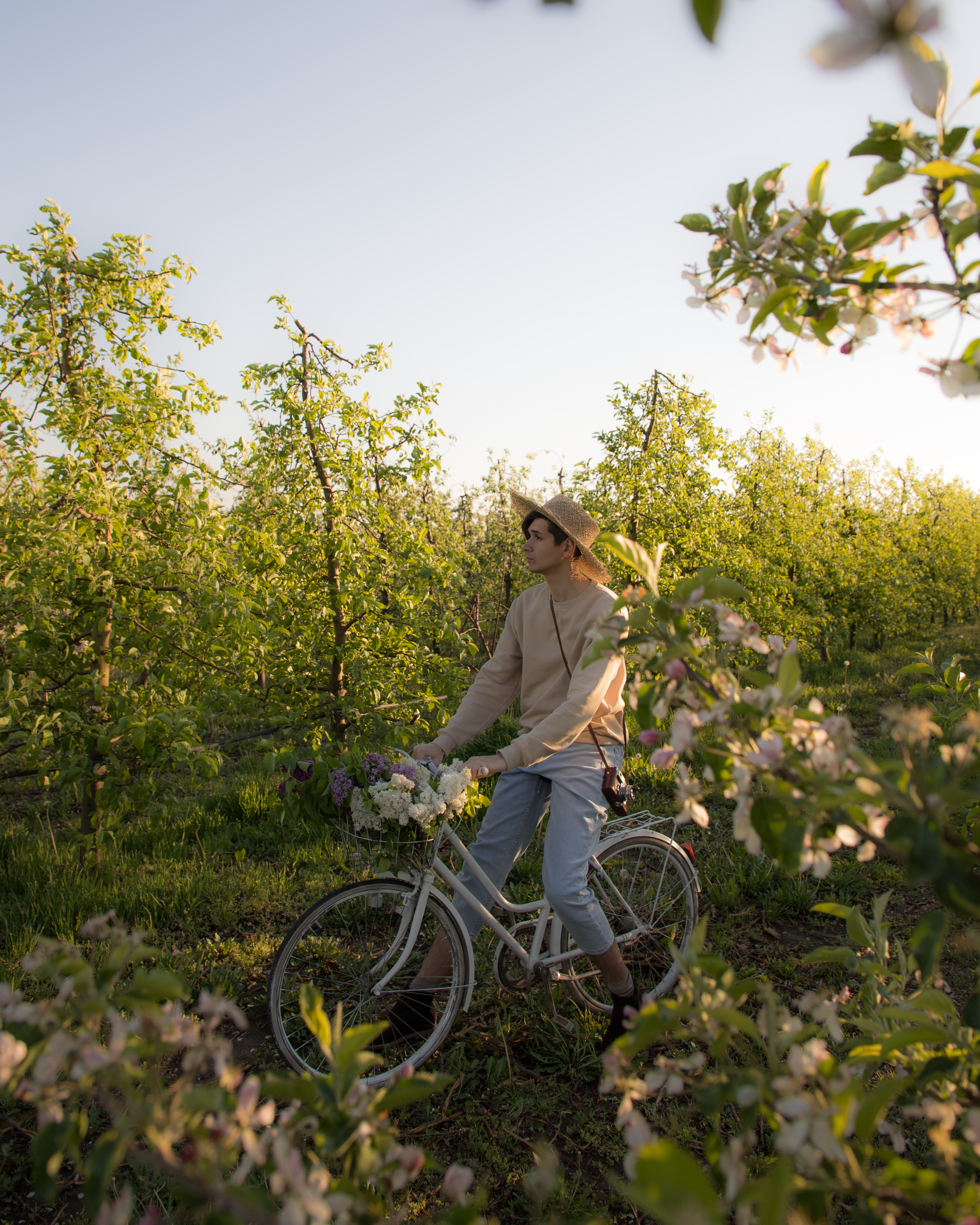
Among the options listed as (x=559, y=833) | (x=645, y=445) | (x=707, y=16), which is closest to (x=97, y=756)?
(x=559, y=833)

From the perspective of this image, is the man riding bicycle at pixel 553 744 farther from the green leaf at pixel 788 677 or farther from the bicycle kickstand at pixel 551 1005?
the green leaf at pixel 788 677

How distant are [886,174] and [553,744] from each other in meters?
1.93

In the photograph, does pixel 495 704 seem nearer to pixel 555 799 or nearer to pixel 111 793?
pixel 555 799

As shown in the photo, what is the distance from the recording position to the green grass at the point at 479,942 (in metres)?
2.41

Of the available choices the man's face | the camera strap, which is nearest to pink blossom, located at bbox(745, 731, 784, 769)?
the camera strap

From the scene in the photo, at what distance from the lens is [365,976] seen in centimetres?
265

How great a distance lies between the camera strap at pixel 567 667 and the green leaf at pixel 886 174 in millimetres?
1972

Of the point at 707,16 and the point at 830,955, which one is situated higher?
the point at 707,16

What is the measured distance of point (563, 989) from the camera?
10.4 ft

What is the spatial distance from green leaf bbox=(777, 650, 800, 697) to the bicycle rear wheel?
191 centimetres

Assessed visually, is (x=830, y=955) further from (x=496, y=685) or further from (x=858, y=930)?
(x=496, y=685)

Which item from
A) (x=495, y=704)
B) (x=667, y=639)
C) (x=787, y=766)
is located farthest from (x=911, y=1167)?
(x=495, y=704)

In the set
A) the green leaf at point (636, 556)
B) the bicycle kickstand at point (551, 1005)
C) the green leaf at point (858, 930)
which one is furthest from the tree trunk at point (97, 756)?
the green leaf at point (858, 930)

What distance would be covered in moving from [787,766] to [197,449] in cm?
400
